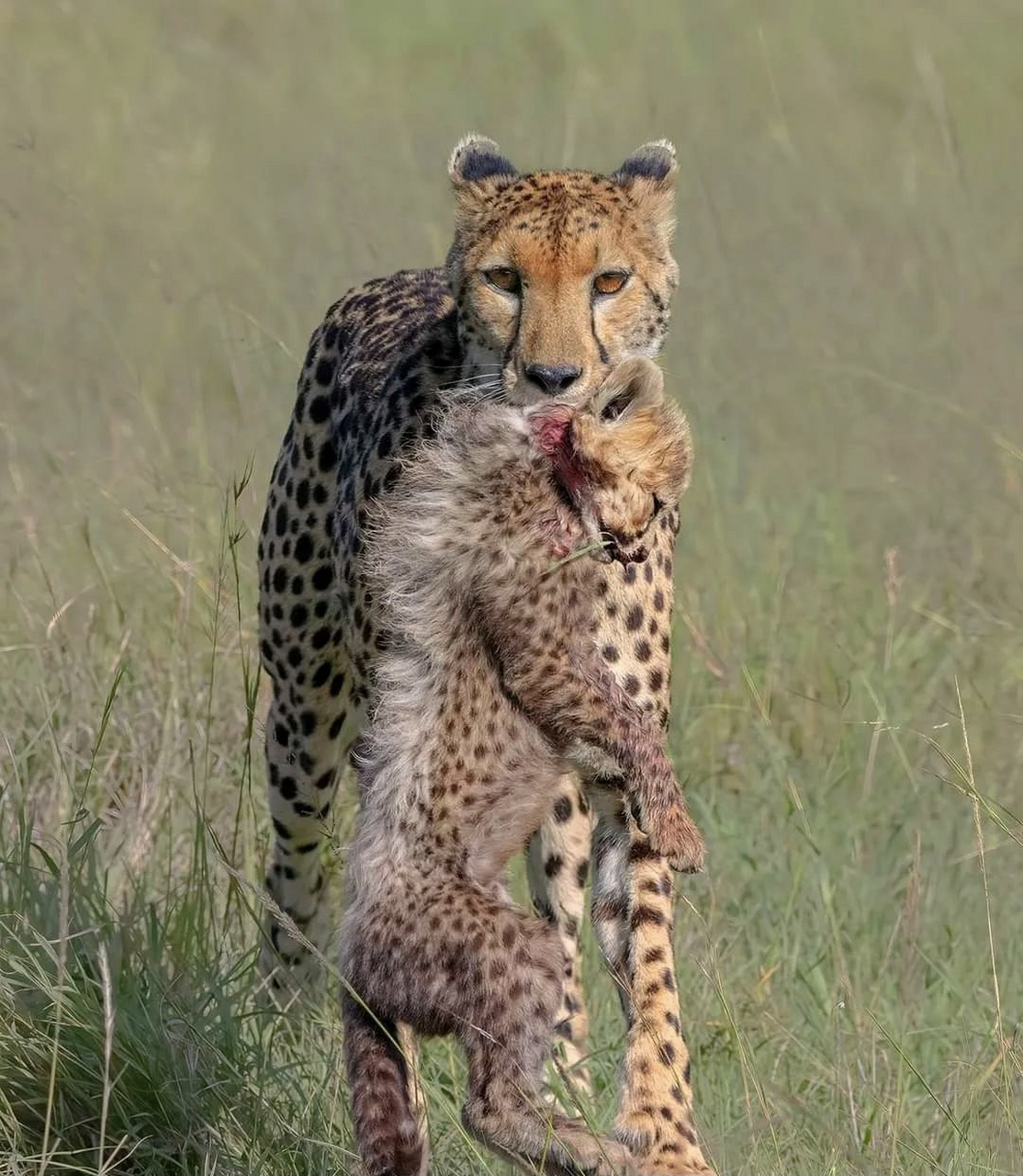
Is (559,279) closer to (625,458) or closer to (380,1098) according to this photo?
(625,458)

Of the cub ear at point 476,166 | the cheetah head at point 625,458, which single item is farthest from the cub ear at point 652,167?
the cheetah head at point 625,458

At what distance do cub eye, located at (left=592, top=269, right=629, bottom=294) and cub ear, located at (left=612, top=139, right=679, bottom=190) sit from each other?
390mm

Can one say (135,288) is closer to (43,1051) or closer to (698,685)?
(698,685)

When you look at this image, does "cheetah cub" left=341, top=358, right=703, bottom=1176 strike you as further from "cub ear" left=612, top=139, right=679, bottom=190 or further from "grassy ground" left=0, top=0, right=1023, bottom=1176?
"cub ear" left=612, top=139, right=679, bottom=190

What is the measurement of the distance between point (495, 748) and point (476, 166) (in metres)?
1.60

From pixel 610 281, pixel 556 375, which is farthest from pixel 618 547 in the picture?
pixel 610 281

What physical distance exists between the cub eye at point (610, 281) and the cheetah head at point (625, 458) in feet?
2.77

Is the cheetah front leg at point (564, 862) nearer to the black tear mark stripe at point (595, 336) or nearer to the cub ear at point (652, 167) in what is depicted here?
the black tear mark stripe at point (595, 336)

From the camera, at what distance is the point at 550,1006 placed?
2641 millimetres

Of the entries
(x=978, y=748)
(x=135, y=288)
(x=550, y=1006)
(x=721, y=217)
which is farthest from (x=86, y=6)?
(x=550, y=1006)

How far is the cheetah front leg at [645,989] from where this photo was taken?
→ 2953mm

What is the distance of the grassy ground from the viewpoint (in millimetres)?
3168

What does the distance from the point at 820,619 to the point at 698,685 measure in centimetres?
42

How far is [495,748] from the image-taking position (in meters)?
2.78
